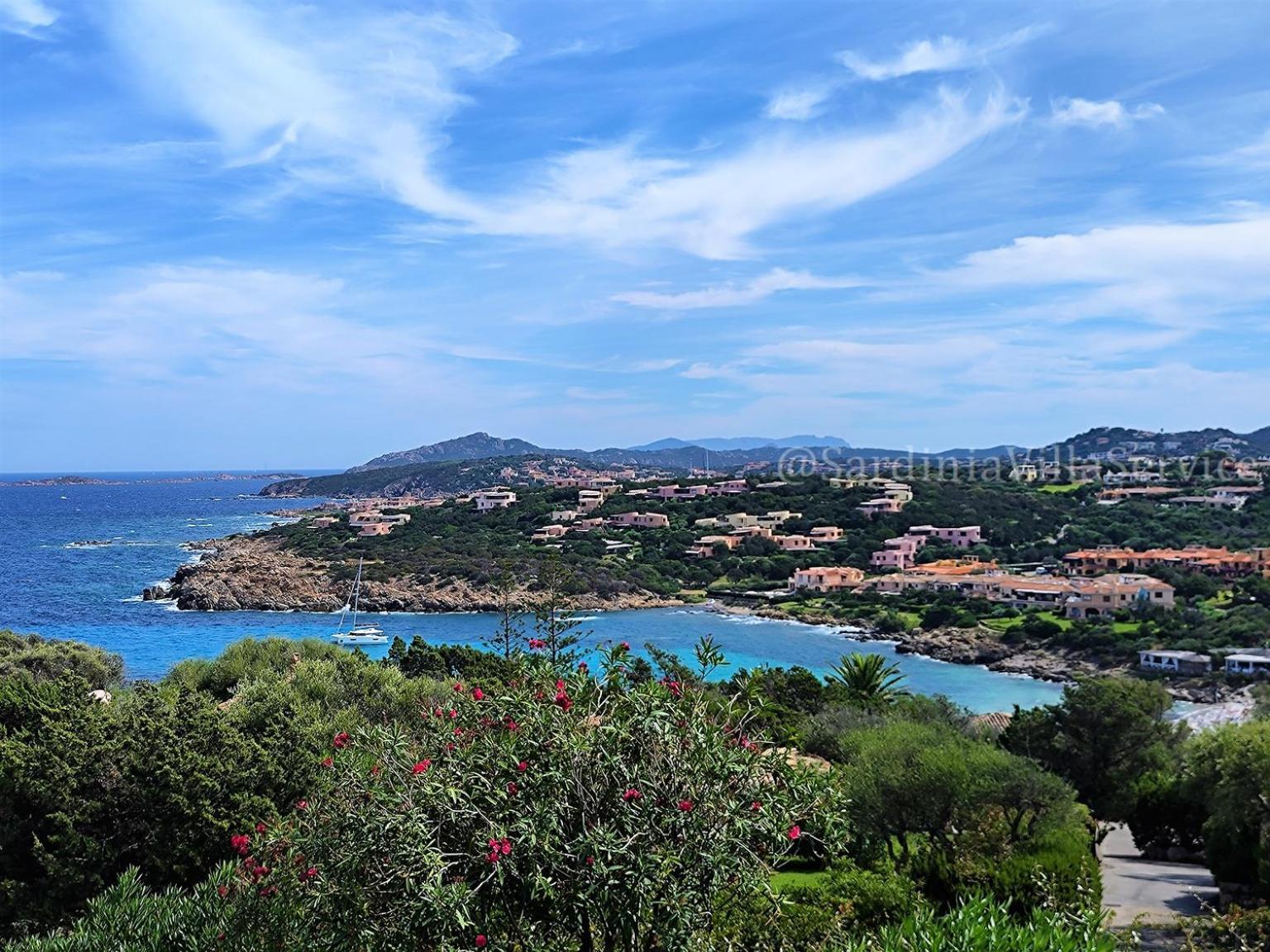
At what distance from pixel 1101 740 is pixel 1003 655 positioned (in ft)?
71.8

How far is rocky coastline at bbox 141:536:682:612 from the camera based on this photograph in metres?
50.8

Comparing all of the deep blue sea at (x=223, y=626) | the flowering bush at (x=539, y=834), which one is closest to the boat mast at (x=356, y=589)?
the deep blue sea at (x=223, y=626)

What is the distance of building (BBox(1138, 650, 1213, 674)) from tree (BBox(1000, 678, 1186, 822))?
1758cm

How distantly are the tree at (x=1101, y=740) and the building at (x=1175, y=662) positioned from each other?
17.6 m

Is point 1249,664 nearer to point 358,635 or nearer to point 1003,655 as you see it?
point 1003,655

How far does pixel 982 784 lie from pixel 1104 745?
9.14 metres

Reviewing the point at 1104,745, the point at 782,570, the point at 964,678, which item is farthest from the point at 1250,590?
the point at 1104,745

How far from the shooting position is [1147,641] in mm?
39281

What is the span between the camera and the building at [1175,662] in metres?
35.8

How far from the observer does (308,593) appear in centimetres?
5278

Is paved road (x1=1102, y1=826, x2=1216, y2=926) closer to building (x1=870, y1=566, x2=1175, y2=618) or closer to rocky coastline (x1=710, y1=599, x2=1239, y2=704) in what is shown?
rocky coastline (x1=710, y1=599, x2=1239, y2=704)

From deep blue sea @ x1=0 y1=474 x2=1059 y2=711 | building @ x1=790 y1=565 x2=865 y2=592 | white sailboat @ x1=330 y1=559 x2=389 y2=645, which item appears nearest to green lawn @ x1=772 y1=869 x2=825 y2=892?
deep blue sea @ x1=0 y1=474 x2=1059 y2=711

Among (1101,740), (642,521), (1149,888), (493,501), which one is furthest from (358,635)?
(493,501)

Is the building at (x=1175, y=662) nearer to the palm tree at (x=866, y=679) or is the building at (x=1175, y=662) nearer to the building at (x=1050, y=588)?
the building at (x=1050, y=588)
